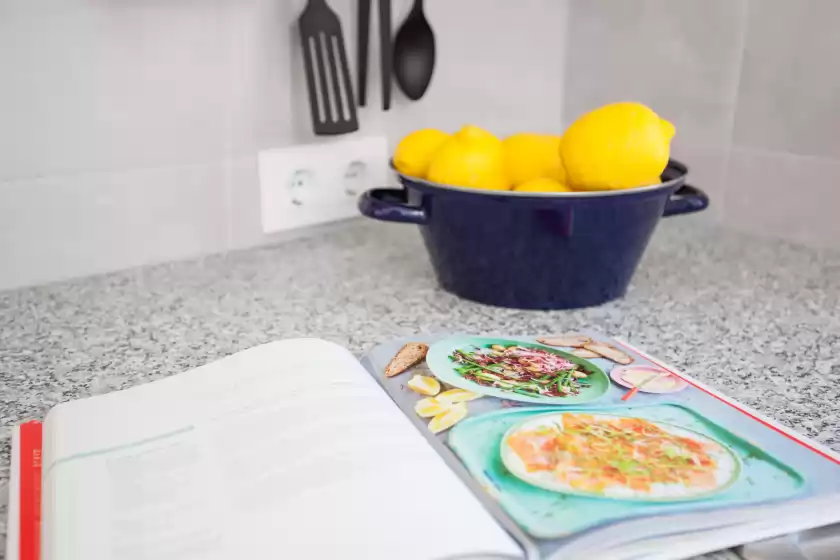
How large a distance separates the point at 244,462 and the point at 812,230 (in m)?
0.80

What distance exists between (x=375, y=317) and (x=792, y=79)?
0.59 metres

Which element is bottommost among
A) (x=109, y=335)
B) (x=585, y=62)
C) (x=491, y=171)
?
(x=109, y=335)

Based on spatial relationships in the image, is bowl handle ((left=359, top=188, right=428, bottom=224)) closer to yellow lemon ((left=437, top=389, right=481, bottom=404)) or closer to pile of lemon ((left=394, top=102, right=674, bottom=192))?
pile of lemon ((left=394, top=102, right=674, bottom=192))

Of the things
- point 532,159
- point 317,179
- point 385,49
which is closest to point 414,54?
point 385,49

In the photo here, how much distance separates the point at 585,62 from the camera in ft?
3.76

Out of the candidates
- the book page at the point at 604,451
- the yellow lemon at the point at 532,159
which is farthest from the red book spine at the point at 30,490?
the yellow lemon at the point at 532,159

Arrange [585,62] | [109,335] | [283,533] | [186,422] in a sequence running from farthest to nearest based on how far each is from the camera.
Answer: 1. [585,62]
2. [109,335]
3. [186,422]
4. [283,533]

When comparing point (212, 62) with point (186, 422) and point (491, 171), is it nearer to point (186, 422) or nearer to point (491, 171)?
point (491, 171)

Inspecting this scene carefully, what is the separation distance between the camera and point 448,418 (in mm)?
461

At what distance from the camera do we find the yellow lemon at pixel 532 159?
74cm

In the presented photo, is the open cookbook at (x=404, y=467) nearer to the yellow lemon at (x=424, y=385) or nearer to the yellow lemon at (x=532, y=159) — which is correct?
the yellow lemon at (x=424, y=385)

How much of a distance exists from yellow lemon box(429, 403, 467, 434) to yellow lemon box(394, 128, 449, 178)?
34cm

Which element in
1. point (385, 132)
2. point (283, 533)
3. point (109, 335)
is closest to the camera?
point (283, 533)

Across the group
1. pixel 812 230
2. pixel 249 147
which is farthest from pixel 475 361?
pixel 812 230
